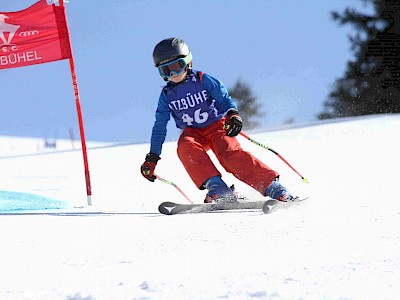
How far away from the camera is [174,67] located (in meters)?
4.77

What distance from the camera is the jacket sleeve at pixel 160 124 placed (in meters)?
5.03

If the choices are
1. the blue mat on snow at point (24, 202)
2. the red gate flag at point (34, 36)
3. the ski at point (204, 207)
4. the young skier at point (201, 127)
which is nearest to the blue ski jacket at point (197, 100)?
the young skier at point (201, 127)

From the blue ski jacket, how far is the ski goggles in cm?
13

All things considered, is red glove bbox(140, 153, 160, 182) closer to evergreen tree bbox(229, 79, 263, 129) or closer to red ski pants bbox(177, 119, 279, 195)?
red ski pants bbox(177, 119, 279, 195)

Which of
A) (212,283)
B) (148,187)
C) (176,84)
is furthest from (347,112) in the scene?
(212,283)

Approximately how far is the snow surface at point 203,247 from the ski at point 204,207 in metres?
0.11

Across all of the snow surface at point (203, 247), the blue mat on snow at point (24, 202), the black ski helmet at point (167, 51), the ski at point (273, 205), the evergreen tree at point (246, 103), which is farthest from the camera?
the evergreen tree at point (246, 103)

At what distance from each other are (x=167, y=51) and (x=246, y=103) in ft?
91.1

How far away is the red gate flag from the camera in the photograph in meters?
5.68

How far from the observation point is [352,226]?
3.15 meters

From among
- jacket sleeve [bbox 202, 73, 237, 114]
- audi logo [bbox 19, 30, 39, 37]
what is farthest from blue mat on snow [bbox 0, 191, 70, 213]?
jacket sleeve [bbox 202, 73, 237, 114]

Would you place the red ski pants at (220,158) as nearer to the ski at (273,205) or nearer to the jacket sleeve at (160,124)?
the jacket sleeve at (160,124)

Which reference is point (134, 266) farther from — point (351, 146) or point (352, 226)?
point (351, 146)

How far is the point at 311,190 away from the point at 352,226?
2.59 meters
